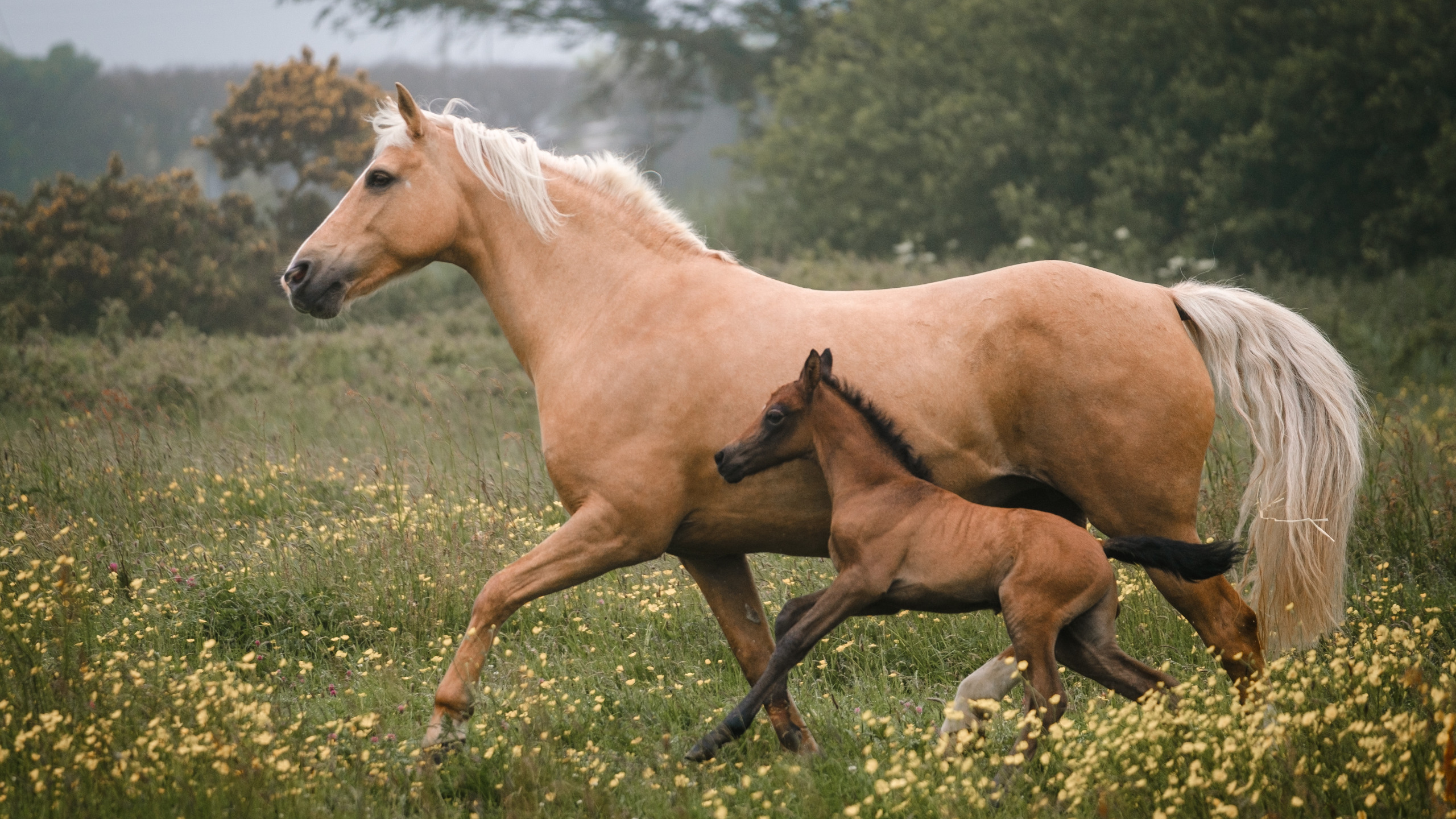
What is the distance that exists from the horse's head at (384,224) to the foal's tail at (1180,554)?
8.91 feet

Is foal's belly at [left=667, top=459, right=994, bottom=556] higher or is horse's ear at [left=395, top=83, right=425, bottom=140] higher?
horse's ear at [left=395, top=83, right=425, bottom=140]

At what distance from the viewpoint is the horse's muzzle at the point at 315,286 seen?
4.05 meters

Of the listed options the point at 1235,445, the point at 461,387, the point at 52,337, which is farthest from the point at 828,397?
the point at 52,337

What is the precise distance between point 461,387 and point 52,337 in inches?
199

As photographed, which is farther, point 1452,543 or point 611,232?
point 1452,543

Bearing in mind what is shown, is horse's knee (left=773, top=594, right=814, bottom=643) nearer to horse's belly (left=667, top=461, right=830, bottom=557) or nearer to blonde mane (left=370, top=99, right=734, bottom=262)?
horse's belly (left=667, top=461, right=830, bottom=557)

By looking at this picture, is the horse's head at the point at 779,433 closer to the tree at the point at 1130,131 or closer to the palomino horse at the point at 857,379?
the palomino horse at the point at 857,379

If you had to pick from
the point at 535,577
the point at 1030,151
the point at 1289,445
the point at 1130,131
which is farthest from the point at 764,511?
the point at 1030,151

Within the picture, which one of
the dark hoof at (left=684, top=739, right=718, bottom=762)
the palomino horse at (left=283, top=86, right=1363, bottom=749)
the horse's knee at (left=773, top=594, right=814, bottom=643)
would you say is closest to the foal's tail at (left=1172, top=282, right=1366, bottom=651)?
the palomino horse at (left=283, top=86, right=1363, bottom=749)

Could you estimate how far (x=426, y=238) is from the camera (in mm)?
4137

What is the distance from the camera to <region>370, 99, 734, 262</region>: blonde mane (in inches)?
164

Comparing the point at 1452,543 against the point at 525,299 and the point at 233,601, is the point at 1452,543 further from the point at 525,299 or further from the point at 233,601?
the point at 233,601

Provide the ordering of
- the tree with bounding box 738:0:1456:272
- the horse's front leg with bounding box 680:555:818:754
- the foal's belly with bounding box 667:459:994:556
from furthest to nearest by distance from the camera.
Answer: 1. the tree with bounding box 738:0:1456:272
2. the horse's front leg with bounding box 680:555:818:754
3. the foal's belly with bounding box 667:459:994:556

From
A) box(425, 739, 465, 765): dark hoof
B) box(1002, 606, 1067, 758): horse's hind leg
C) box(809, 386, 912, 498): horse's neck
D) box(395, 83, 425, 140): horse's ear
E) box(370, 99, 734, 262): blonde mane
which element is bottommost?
box(425, 739, 465, 765): dark hoof
